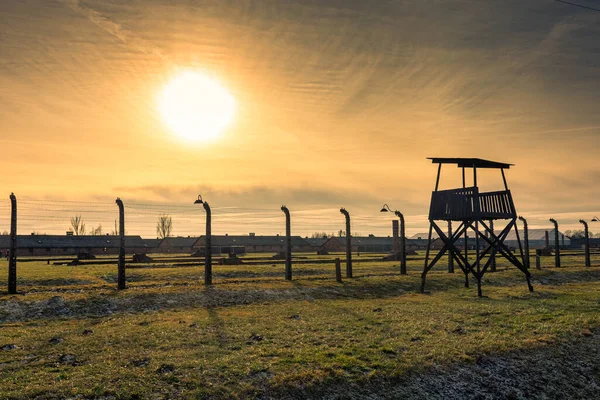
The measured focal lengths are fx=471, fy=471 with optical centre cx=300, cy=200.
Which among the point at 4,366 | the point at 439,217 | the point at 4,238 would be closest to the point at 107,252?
the point at 4,238

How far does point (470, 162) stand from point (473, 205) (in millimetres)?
2626

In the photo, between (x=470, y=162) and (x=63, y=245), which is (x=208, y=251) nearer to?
(x=470, y=162)

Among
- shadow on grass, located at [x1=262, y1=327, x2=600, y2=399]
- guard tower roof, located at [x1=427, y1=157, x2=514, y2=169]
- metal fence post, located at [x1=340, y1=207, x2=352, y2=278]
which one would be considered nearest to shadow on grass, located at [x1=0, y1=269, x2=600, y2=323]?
metal fence post, located at [x1=340, y1=207, x2=352, y2=278]

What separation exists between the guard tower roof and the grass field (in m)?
8.02

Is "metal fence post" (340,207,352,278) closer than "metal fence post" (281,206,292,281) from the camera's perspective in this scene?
No

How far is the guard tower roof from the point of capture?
27.5 meters

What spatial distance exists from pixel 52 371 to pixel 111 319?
712 cm

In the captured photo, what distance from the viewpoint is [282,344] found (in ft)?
44.8

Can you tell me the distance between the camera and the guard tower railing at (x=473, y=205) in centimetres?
2699

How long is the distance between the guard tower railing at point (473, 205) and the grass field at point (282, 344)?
508cm

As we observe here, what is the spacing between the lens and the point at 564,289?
28812 millimetres

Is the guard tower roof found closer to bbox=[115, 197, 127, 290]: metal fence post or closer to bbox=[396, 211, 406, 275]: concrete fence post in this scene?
bbox=[396, 211, 406, 275]: concrete fence post

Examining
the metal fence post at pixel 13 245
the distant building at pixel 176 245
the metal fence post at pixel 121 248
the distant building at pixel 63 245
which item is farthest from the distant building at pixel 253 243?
the metal fence post at pixel 13 245

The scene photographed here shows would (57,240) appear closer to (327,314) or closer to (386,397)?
(327,314)
